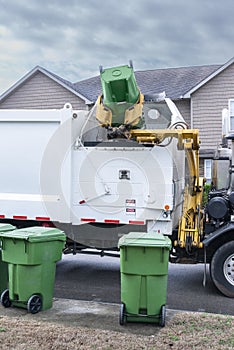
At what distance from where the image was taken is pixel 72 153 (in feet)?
24.6

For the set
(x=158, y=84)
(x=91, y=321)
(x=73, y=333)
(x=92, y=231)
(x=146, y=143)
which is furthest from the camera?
(x=158, y=84)

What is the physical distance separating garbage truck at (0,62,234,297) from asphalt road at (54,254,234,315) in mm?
405

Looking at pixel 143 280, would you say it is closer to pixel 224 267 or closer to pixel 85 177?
pixel 224 267

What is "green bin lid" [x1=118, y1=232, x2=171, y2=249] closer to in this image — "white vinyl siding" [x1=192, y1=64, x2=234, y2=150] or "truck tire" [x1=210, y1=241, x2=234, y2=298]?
"truck tire" [x1=210, y1=241, x2=234, y2=298]

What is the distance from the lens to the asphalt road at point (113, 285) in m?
6.62

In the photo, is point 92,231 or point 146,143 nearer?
point 146,143

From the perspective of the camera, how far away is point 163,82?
22.4 meters

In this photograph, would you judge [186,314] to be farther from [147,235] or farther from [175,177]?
[175,177]

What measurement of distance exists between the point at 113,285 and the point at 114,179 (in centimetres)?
172

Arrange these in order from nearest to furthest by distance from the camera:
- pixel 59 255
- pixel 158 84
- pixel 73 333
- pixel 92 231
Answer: pixel 73 333 < pixel 59 255 < pixel 92 231 < pixel 158 84

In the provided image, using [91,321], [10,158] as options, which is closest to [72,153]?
[10,158]

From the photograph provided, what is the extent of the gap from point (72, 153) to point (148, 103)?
58.3 inches

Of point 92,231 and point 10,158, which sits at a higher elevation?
point 10,158

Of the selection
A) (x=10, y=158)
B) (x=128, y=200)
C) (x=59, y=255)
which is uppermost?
(x=10, y=158)
